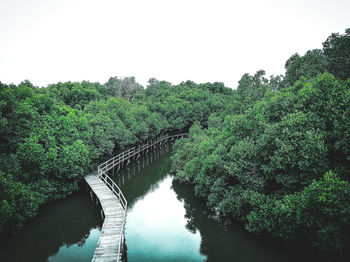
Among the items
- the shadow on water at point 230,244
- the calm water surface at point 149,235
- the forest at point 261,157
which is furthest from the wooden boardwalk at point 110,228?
the shadow on water at point 230,244

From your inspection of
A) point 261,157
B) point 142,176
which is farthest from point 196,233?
point 142,176

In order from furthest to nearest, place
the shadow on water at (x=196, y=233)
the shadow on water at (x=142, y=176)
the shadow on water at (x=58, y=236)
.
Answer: the shadow on water at (x=142, y=176)
the shadow on water at (x=58, y=236)
the shadow on water at (x=196, y=233)

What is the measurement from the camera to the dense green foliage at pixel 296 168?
28.0 feet

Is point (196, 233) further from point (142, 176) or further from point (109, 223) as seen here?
point (142, 176)

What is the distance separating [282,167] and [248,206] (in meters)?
3.56

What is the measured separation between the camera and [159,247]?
12.9 m

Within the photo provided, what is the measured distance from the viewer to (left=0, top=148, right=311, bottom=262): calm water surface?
11992 mm

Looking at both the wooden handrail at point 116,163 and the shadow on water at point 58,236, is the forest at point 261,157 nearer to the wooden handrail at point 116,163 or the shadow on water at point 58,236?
the shadow on water at point 58,236

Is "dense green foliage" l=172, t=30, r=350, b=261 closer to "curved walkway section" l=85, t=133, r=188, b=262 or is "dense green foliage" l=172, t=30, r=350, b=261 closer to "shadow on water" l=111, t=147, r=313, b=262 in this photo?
"shadow on water" l=111, t=147, r=313, b=262

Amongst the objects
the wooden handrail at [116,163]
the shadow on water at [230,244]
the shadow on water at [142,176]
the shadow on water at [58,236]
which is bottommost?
the shadow on water at [230,244]

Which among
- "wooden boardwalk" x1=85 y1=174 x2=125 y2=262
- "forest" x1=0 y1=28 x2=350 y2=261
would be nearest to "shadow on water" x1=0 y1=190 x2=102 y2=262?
"forest" x1=0 y1=28 x2=350 y2=261

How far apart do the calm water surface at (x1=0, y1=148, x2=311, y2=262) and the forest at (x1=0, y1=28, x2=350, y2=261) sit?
3.03ft

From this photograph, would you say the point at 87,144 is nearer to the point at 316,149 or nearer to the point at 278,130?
the point at 278,130

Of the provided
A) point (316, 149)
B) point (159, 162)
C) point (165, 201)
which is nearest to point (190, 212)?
point (165, 201)
